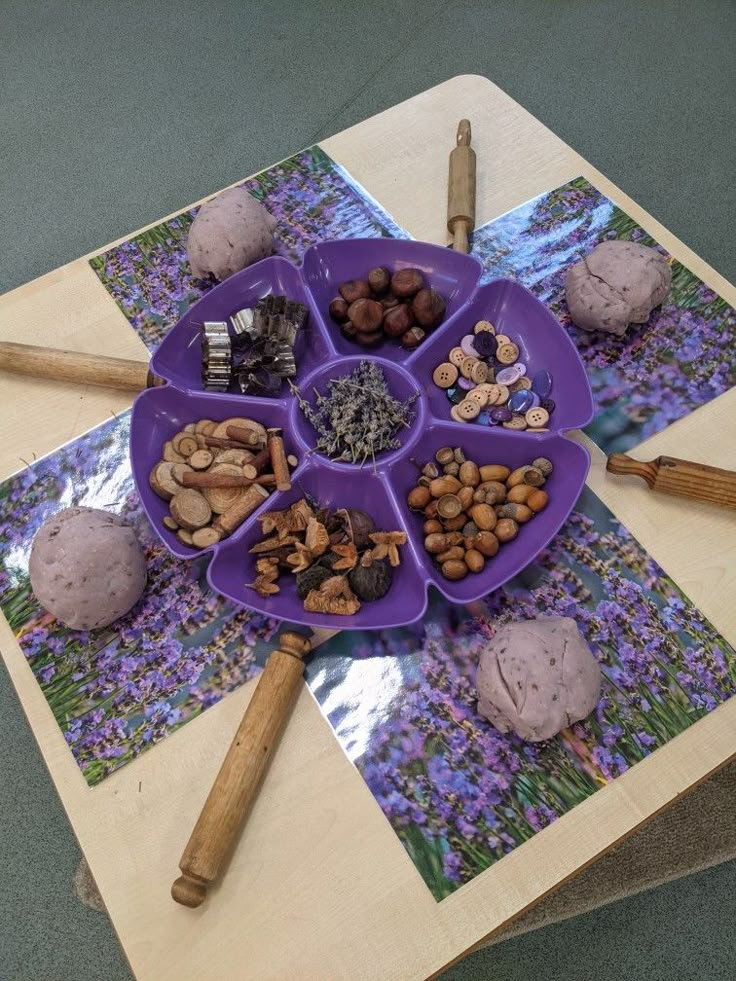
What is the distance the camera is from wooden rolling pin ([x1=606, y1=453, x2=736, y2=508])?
1.19m

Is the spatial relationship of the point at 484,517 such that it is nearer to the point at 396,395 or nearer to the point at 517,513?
the point at 517,513

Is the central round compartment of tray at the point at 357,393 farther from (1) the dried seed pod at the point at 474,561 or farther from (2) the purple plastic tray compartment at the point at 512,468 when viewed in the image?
(1) the dried seed pod at the point at 474,561

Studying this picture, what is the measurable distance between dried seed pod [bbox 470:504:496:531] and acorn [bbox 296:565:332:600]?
0.75 feet

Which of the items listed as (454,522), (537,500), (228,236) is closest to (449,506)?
(454,522)

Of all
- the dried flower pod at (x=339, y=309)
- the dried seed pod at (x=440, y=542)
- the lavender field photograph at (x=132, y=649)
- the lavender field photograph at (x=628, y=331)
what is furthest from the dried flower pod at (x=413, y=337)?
A: the lavender field photograph at (x=132, y=649)

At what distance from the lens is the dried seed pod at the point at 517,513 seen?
3.84ft

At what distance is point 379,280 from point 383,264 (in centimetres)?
6

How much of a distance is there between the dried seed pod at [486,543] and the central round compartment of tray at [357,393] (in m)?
0.17

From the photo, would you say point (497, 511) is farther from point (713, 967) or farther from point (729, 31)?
point (729, 31)

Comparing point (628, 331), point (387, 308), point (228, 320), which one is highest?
point (228, 320)

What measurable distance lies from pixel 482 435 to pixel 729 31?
7.31 ft

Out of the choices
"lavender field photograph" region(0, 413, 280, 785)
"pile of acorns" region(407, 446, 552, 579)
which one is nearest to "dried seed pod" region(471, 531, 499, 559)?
"pile of acorns" region(407, 446, 552, 579)

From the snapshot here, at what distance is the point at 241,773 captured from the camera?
1.03 meters

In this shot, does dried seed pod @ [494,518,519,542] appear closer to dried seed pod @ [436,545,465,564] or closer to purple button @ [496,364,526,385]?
dried seed pod @ [436,545,465,564]
